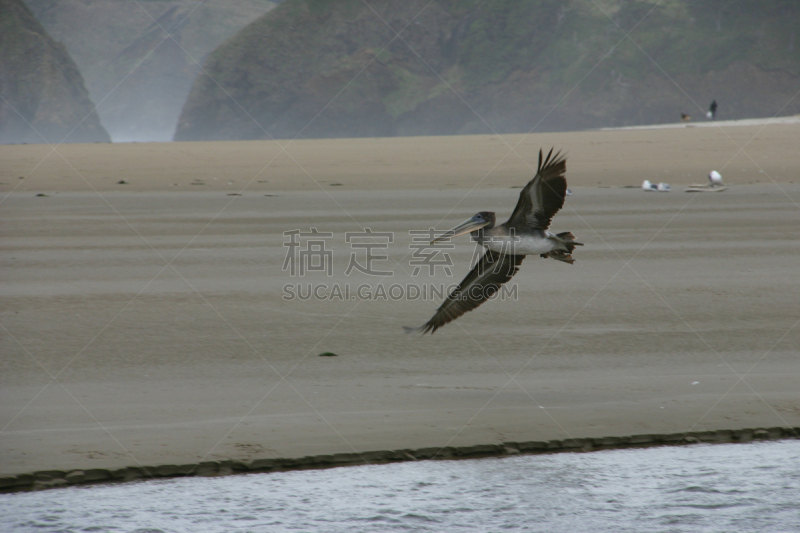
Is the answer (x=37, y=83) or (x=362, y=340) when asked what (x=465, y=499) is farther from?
(x=37, y=83)

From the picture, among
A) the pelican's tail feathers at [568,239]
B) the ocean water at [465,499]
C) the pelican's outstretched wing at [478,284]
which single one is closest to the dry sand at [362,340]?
the ocean water at [465,499]

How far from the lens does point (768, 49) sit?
90.2m

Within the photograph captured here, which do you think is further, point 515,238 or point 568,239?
point 568,239

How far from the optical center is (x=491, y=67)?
102062mm

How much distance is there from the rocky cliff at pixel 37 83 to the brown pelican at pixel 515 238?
385ft

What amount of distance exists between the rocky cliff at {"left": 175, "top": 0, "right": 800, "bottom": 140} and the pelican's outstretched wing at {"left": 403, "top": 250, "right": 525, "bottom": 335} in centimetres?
8582

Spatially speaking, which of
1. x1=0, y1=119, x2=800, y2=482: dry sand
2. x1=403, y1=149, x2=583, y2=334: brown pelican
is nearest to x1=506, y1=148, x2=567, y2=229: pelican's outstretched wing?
x1=403, y1=149, x2=583, y2=334: brown pelican

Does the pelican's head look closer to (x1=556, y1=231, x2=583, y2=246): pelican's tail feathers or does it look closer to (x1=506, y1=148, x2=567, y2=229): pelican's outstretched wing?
(x1=506, y1=148, x2=567, y2=229): pelican's outstretched wing

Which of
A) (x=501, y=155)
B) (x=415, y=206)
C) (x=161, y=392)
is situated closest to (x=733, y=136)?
(x=501, y=155)

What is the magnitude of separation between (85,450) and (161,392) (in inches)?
40.9

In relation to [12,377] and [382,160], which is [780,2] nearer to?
[382,160]

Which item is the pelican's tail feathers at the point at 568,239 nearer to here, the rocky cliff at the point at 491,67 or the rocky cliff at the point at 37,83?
the rocky cliff at the point at 491,67

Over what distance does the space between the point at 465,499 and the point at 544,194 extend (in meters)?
2.10

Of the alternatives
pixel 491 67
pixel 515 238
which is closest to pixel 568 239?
pixel 515 238
